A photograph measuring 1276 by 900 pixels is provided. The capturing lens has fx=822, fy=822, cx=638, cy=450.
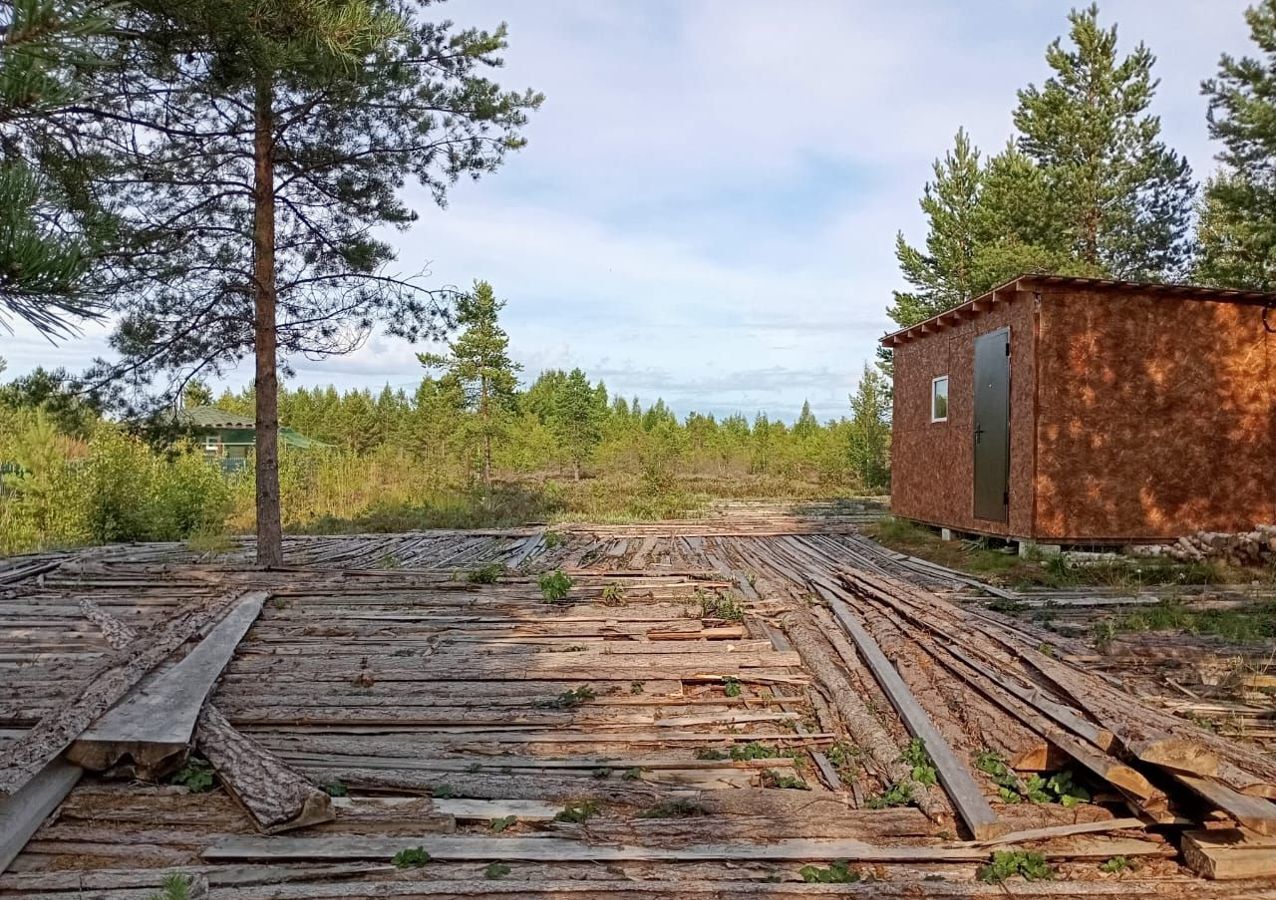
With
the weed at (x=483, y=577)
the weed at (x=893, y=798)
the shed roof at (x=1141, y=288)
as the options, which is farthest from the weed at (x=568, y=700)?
the shed roof at (x=1141, y=288)

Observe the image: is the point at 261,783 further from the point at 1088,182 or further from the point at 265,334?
the point at 1088,182

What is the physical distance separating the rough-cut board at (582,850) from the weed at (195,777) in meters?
0.57

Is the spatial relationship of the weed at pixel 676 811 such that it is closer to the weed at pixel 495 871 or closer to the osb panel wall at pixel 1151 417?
the weed at pixel 495 871

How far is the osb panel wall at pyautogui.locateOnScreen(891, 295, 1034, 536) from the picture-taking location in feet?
31.6

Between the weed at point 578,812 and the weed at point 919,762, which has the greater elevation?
the weed at point 919,762

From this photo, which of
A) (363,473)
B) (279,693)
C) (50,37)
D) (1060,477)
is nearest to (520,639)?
(279,693)

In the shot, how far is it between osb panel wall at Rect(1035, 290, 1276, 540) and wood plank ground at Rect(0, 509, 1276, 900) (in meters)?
3.91

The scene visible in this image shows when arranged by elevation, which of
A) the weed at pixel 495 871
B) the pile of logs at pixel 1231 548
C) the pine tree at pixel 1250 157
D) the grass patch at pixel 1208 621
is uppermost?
the pine tree at pixel 1250 157

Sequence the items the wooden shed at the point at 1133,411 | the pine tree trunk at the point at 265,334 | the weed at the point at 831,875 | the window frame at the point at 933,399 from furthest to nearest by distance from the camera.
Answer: the window frame at the point at 933,399 → the wooden shed at the point at 1133,411 → the pine tree trunk at the point at 265,334 → the weed at the point at 831,875

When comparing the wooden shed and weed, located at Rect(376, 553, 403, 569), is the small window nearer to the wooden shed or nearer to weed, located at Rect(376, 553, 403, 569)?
the wooden shed

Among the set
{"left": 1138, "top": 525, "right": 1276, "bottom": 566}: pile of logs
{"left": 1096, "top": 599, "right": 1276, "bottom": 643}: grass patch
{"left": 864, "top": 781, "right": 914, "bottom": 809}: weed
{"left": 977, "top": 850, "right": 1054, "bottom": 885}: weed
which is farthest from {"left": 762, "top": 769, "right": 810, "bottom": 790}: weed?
{"left": 1138, "top": 525, "right": 1276, "bottom": 566}: pile of logs

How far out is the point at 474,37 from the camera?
26.6 ft

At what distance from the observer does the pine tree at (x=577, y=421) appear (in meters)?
29.1

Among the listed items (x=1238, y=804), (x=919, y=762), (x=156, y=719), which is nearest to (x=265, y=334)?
(x=156, y=719)
